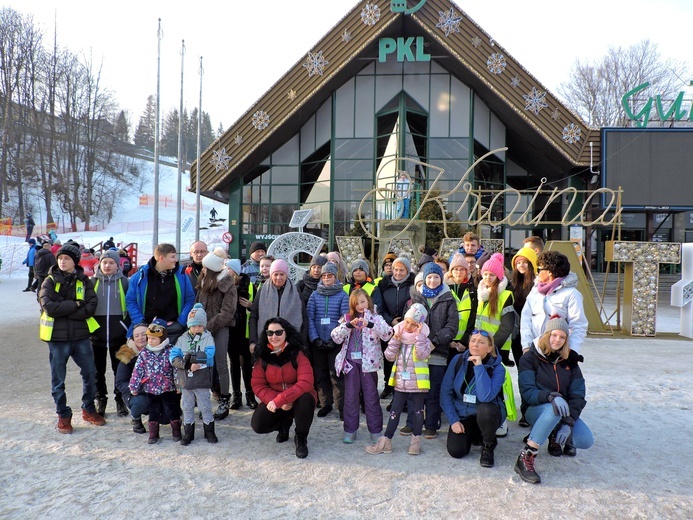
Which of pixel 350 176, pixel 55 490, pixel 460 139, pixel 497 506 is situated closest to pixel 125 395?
pixel 55 490

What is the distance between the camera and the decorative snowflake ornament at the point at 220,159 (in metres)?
19.2

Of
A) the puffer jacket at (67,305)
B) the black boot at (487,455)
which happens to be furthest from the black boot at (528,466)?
the puffer jacket at (67,305)

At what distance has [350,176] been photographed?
1988 centimetres

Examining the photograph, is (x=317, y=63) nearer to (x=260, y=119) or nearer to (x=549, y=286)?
(x=260, y=119)

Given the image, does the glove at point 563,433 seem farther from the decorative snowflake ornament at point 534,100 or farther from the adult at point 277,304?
the decorative snowflake ornament at point 534,100

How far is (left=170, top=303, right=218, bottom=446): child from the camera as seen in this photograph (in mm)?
4324

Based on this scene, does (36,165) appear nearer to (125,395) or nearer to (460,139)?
(460,139)

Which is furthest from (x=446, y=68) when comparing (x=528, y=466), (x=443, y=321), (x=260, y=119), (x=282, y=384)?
(x=528, y=466)

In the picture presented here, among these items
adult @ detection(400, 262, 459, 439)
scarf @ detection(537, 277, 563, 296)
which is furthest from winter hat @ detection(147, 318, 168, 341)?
scarf @ detection(537, 277, 563, 296)

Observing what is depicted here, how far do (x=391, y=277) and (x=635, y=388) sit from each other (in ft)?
11.8

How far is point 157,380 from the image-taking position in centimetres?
441

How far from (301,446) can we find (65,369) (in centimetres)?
243

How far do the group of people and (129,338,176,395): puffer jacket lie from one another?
0.04ft

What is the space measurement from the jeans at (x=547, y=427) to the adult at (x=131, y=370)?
351 centimetres
